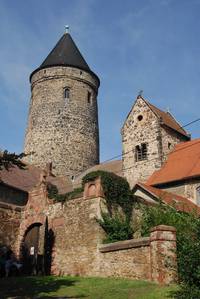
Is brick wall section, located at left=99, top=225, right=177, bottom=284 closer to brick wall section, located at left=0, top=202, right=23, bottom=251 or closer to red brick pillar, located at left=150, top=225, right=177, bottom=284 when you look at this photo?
red brick pillar, located at left=150, top=225, right=177, bottom=284

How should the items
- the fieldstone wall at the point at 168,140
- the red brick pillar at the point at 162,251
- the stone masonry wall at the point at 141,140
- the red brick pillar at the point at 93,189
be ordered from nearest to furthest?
the red brick pillar at the point at 162,251
the red brick pillar at the point at 93,189
the stone masonry wall at the point at 141,140
the fieldstone wall at the point at 168,140

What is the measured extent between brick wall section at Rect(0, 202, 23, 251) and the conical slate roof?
24.7 m

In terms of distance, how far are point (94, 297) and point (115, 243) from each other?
4105 mm

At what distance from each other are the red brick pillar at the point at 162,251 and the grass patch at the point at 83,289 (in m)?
0.49

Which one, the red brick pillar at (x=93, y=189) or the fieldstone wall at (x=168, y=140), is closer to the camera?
the red brick pillar at (x=93, y=189)

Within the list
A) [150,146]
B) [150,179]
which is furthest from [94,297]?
[150,146]

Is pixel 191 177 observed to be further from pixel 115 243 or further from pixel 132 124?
pixel 115 243

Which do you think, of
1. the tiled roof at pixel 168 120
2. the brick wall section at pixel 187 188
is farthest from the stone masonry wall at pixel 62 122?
the brick wall section at pixel 187 188

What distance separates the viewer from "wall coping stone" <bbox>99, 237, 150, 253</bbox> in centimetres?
1492

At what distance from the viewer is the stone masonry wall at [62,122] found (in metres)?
40.7

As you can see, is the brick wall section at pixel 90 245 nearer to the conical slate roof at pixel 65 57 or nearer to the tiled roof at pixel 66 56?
the conical slate roof at pixel 65 57

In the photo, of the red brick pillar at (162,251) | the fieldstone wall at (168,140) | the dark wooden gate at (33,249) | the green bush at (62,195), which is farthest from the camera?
the fieldstone wall at (168,140)

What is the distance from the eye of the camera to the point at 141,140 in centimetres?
3303

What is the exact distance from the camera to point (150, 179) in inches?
1185
